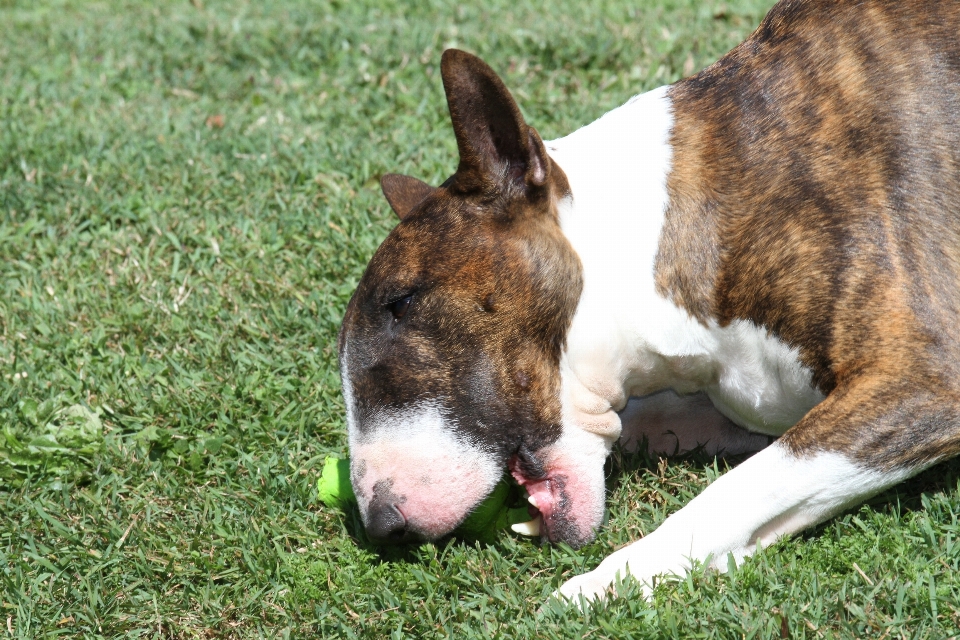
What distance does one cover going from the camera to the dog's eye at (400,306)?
335 cm

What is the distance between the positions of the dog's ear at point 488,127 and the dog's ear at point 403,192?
25.5 inches

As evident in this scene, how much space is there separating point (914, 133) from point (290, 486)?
7.70 feet

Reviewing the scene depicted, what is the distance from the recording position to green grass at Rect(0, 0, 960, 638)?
3205 mm

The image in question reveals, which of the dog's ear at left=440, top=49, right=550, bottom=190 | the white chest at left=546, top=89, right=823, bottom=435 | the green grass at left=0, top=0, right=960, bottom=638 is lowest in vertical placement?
the green grass at left=0, top=0, right=960, bottom=638

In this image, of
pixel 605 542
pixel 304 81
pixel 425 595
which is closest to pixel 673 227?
pixel 605 542

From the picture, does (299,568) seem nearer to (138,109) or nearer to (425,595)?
(425,595)

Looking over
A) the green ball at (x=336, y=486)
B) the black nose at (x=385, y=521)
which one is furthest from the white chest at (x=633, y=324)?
the green ball at (x=336, y=486)

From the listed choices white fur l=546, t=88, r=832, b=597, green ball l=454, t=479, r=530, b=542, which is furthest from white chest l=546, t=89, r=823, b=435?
green ball l=454, t=479, r=530, b=542

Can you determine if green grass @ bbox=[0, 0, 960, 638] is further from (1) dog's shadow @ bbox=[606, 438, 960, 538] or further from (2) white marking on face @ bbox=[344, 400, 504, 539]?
(2) white marking on face @ bbox=[344, 400, 504, 539]

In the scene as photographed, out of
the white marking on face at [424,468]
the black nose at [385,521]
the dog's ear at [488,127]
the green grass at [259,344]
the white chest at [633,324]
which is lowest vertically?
the green grass at [259,344]

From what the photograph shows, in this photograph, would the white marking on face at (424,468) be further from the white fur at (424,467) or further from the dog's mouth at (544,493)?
the dog's mouth at (544,493)

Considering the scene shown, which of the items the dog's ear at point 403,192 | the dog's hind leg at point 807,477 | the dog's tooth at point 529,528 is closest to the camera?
the dog's hind leg at point 807,477

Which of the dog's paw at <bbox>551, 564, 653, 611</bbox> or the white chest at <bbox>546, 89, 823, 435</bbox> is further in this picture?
the white chest at <bbox>546, 89, 823, 435</bbox>

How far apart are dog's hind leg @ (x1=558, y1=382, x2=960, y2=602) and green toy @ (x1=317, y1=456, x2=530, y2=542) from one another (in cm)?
40
